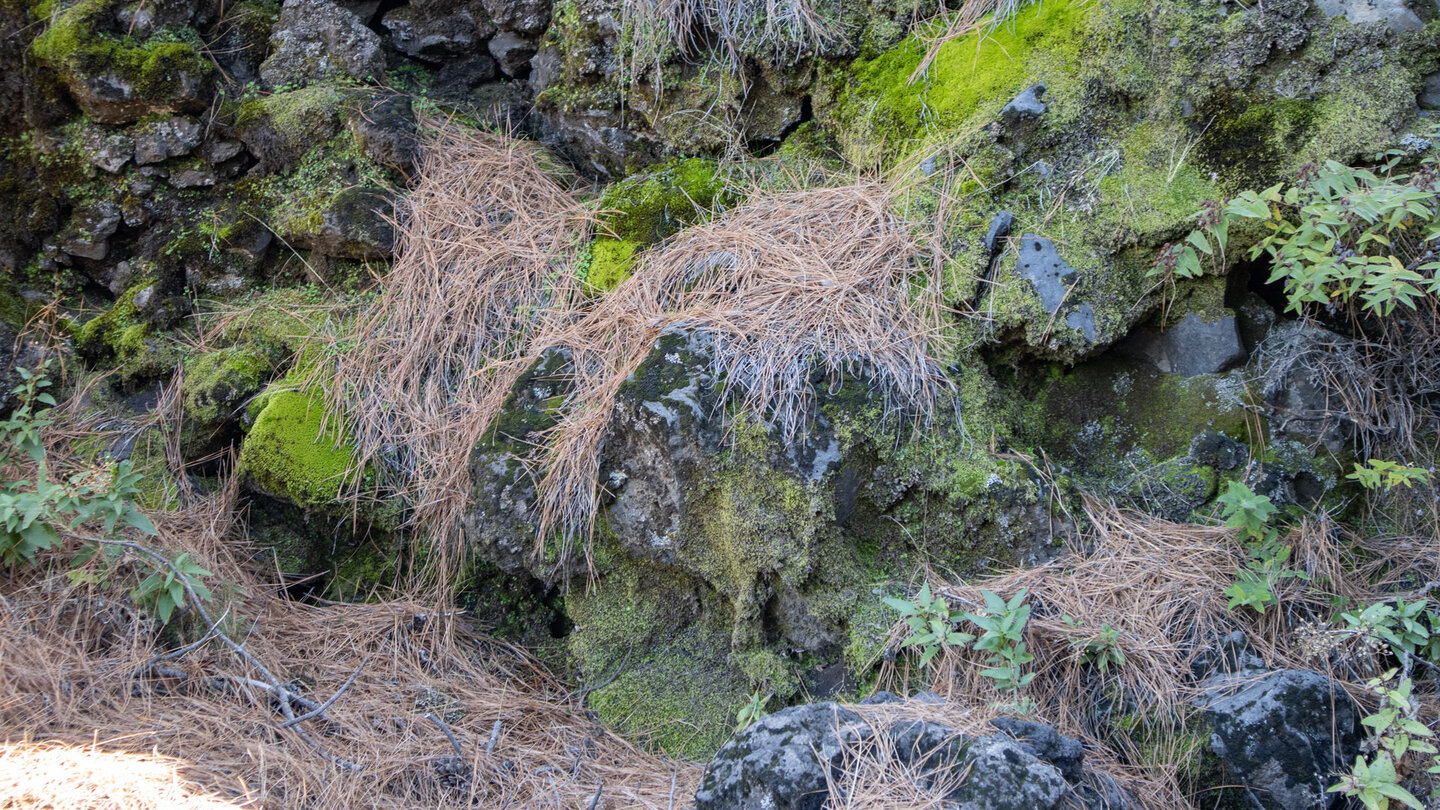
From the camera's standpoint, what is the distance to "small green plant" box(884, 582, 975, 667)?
2.30 metres

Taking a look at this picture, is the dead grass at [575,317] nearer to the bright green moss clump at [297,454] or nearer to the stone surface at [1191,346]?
the bright green moss clump at [297,454]

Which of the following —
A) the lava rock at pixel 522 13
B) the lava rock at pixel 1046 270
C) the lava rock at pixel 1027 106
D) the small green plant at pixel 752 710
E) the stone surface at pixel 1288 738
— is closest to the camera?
the stone surface at pixel 1288 738

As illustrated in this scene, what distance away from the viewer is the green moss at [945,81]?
3.10m

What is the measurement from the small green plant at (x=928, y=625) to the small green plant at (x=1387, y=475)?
117cm

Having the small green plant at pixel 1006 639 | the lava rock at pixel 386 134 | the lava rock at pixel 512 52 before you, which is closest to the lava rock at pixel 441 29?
the lava rock at pixel 512 52

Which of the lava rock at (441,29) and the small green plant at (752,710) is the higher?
the lava rock at (441,29)

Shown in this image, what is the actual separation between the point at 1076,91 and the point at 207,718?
3308 mm

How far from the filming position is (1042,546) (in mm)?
2654

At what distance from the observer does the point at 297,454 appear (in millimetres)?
3436

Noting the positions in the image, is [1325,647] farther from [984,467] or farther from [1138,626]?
[984,467]

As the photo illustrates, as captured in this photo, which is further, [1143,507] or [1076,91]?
[1076,91]

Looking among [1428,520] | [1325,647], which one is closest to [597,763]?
[1325,647]

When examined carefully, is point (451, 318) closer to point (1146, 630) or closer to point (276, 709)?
point (276, 709)

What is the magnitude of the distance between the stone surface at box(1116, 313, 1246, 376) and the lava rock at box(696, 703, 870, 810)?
1.64 metres
